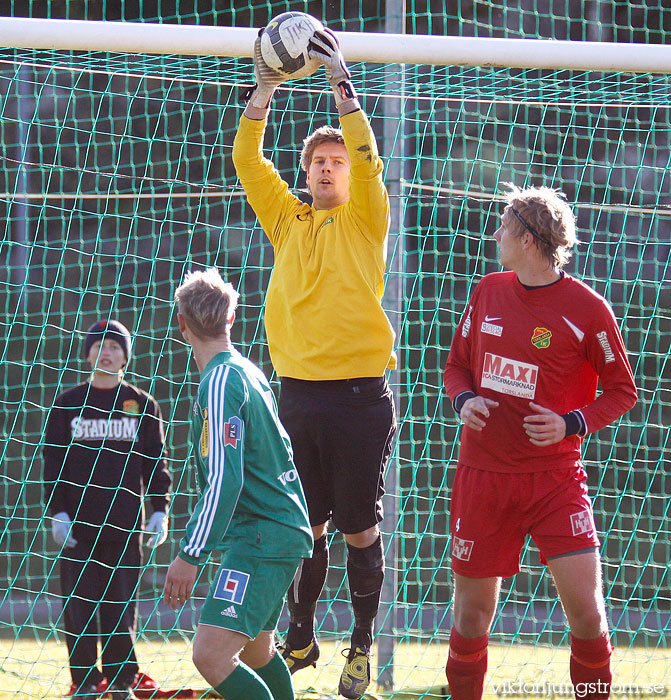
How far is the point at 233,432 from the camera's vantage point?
2.89 meters

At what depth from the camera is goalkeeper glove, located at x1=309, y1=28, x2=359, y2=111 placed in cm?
351

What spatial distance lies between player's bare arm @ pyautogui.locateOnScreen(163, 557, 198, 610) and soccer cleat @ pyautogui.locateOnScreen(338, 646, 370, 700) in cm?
120

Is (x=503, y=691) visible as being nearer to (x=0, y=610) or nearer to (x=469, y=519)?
Result: (x=469, y=519)

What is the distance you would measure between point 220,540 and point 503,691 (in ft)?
8.03

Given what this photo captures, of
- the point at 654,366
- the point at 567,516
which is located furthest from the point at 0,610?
the point at 654,366

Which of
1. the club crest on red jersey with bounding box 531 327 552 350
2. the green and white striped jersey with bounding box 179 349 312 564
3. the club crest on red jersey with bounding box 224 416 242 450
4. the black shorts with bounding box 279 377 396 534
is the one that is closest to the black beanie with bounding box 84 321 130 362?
the black shorts with bounding box 279 377 396 534

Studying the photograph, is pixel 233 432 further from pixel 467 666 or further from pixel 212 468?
pixel 467 666

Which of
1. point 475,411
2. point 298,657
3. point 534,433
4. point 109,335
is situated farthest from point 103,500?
point 534,433

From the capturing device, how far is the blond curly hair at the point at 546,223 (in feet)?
11.2

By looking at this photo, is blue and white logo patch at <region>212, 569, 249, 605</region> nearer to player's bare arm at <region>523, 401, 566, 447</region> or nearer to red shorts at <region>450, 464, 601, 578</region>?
red shorts at <region>450, 464, 601, 578</region>

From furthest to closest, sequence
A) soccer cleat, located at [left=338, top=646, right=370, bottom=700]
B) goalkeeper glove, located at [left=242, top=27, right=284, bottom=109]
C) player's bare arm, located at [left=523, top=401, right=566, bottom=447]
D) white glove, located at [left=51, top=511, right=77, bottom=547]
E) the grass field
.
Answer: white glove, located at [left=51, top=511, right=77, bottom=547]
the grass field
soccer cleat, located at [left=338, top=646, right=370, bottom=700]
goalkeeper glove, located at [left=242, top=27, right=284, bottom=109]
player's bare arm, located at [left=523, top=401, right=566, bottom=447]

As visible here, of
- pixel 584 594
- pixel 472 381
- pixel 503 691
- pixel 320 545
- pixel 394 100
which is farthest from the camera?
pixel 394 100

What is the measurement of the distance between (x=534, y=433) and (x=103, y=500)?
8.20 feet

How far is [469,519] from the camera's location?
3396 mm
